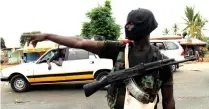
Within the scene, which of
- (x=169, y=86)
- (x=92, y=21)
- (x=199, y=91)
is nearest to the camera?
(x=169, y=86)

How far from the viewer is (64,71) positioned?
35.9 ft

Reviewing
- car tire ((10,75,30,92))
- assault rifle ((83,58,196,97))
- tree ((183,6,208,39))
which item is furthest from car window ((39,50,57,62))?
tree ((183,6,208,39))

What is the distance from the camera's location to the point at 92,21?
992 inches

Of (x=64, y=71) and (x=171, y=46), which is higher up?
(x=171, y=46)

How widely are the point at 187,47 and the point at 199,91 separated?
25.4 metres

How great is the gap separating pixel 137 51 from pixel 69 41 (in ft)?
1.56

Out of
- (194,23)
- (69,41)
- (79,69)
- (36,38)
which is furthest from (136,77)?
(194,23)

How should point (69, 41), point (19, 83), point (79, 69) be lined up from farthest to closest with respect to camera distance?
point (19, 83), point (79, 69), point (69, 41)

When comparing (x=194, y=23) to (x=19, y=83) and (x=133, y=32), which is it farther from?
(x=133, y=32)

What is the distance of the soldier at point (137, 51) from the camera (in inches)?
88.7

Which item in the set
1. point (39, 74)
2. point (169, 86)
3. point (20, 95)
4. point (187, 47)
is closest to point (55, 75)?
point (39, 74)

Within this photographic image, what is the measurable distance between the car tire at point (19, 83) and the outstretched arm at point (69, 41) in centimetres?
934

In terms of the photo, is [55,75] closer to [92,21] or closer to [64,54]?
[64,54]

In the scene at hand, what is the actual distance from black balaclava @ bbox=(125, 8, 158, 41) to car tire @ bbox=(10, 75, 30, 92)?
9.53 metres
